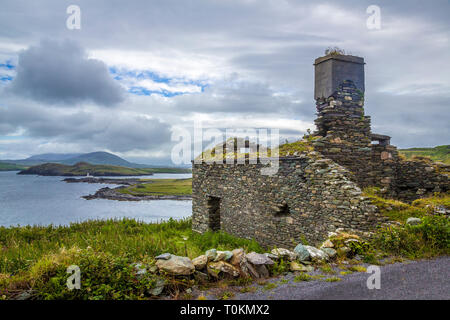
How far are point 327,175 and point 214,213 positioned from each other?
7.82 metres

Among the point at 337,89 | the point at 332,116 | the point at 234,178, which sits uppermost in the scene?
the point at 337,89

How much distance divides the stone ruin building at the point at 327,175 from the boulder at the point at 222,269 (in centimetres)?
462

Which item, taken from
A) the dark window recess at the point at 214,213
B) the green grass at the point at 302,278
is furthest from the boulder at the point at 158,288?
the dark window recess at the point at 214,213

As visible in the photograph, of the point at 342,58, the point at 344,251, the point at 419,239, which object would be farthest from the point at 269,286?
the point at 342,58

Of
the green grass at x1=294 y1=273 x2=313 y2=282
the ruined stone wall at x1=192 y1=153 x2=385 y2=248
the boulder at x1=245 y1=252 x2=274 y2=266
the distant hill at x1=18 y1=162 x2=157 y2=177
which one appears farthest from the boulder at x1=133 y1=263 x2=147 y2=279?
the distant hill at x1=18 y1=162 x2=157 y2=177

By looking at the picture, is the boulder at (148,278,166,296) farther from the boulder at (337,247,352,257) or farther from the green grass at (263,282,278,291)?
the boulder at (337,247,352,257)

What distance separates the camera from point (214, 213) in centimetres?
1582

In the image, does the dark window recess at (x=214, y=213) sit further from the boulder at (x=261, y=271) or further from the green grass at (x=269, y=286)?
the green grass at (x=269, y=286)

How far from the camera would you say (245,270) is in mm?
5711

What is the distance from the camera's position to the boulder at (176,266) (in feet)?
17.3
